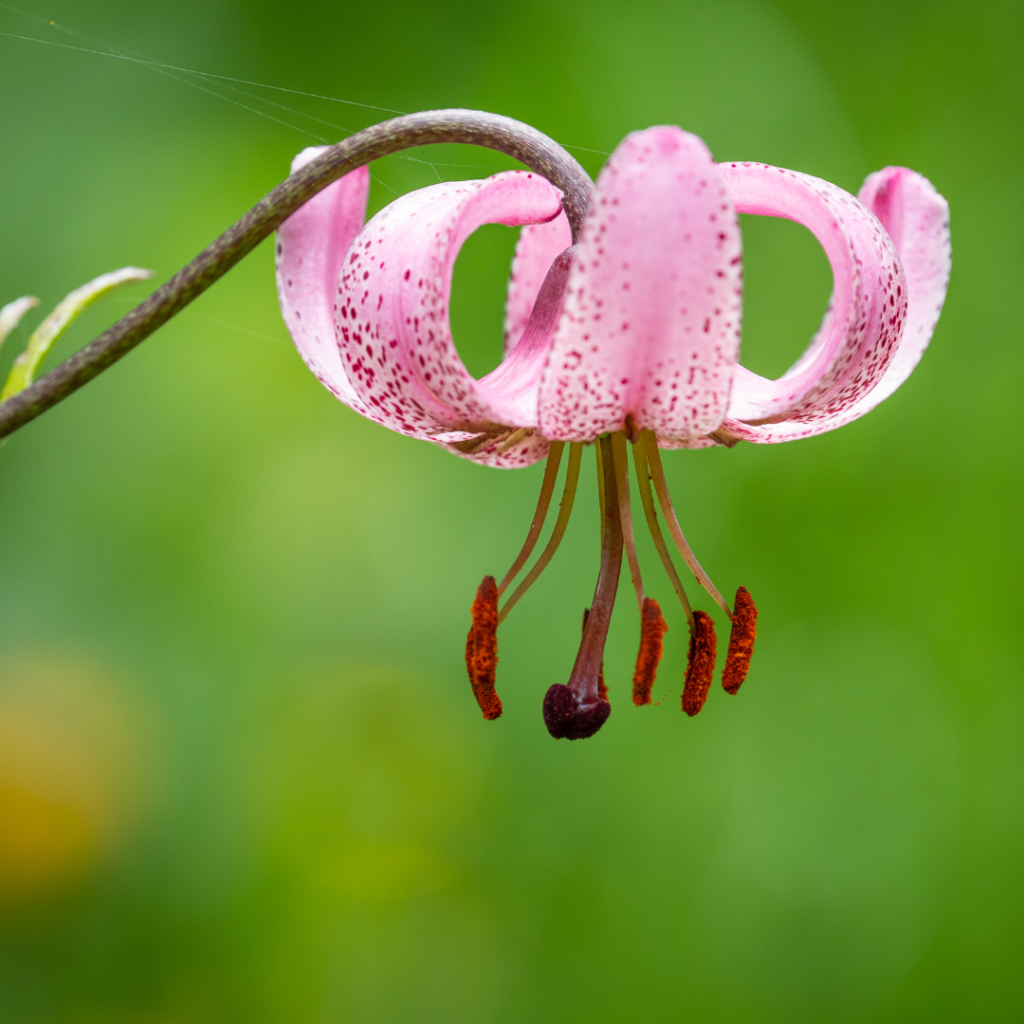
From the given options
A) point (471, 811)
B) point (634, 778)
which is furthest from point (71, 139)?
point (634, 778)

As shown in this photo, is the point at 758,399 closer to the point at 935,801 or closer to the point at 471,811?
the point at 471,811

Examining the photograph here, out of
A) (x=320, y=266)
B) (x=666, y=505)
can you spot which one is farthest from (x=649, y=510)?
(x=320, y=266)

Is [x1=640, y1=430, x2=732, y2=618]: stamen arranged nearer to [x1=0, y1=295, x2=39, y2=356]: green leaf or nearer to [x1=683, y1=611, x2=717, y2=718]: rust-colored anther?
[x1=683, y1=611, x2=717, y2=718]: rust-colored anther

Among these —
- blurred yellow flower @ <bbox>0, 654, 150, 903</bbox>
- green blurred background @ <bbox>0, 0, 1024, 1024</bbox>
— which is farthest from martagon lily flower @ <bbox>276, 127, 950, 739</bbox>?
blurred yellow flower @ <bbox>0, 654, 150, 903</bbox>

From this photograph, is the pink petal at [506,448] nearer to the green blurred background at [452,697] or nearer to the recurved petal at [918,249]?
the recurved petal at [918,249]

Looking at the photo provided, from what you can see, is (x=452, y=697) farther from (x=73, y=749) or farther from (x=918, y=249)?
(x=918, y=249)

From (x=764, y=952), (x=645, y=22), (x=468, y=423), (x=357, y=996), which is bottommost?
(x=357, y=996)
